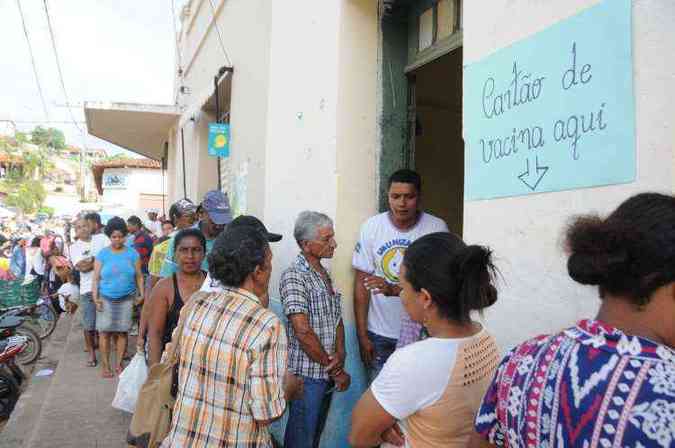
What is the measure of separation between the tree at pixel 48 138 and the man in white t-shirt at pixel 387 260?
2533 inches

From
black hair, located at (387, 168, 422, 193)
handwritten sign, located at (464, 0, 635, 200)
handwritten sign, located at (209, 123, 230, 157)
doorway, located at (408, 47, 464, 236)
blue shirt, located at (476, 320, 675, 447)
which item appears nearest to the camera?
blue shirt, located at (476, 320, 675, 447)

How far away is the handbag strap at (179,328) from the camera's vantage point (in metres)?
2.04

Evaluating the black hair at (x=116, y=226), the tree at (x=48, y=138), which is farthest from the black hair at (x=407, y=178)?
the tree at (x=48, y=138)

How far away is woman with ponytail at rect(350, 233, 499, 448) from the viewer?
141cm

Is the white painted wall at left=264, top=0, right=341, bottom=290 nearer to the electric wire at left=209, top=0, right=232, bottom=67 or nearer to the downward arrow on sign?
the downward arrow on sign

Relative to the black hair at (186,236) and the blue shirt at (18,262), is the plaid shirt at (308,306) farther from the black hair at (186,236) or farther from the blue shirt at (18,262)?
the blue shirt at (18,262)

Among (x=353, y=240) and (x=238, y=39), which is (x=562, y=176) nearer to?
(x=353, y=240)

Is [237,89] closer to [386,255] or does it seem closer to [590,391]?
[386,255]

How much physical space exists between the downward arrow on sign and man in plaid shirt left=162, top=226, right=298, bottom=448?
1083 mm

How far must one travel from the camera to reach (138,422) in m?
2.18

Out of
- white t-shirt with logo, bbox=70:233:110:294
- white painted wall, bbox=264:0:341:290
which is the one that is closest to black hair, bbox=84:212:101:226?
white t-shirt with logo, bbox=70:233:110:294

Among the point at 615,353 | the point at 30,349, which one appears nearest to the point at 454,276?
the point at 615,353

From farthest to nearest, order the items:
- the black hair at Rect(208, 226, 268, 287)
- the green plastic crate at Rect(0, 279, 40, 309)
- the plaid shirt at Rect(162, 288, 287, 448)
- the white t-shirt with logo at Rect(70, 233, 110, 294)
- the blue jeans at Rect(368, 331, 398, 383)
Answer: the green plastic crate at Rect(0, 279, 40, 309) → the white t-shirt with logo at Rect(70, 233, 110, 294) → the blue jeans at Rect(368, 331, 398, 383) → the black hair at Rect(208, 226, 268, 287) → the plaid shirt at Rect(162, 288, 287, 448)

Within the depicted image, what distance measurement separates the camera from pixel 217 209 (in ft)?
12.7
